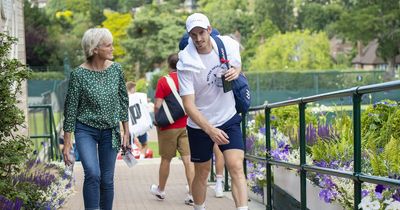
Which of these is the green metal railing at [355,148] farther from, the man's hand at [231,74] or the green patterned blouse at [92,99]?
the green patterned blouse at [92,99]

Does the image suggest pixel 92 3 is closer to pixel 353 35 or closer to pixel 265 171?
pixel 353 35

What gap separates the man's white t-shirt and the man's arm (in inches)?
2.7

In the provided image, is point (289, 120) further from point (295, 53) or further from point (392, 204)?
point (295, 53)

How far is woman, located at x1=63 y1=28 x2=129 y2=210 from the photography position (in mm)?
6527

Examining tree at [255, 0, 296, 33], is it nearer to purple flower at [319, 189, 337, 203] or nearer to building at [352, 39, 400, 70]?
building at [352, 39, 400, 70]

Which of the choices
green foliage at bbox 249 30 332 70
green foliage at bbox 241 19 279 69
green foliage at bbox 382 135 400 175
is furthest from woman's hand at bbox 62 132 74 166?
green foliage at bbox 241 19 279 69

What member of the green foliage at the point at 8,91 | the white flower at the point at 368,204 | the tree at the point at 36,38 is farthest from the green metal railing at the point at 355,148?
the tree at the point at 36,38

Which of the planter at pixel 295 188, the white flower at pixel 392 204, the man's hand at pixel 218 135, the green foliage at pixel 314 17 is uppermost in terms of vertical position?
the green foliage at pixel 314 17

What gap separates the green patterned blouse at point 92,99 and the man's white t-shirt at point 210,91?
0.54m

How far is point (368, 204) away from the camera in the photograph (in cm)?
518

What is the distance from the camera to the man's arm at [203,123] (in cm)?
633

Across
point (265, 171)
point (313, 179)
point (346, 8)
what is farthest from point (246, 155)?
point (346, 8)

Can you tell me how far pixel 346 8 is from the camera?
80.9m

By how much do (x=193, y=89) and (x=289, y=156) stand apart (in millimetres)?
1621
